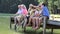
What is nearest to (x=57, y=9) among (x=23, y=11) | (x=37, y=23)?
(x=23, y=11)

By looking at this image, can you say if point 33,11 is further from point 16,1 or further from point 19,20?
point 16,1

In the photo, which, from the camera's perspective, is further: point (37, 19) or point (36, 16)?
point (36, 16)

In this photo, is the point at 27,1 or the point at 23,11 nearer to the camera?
the point at 23,11

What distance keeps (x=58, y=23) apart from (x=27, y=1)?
18.7m

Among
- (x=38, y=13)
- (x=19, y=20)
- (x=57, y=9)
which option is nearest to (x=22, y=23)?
(x=19, y=20)

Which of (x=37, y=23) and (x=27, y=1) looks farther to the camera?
(x=27, y=1)

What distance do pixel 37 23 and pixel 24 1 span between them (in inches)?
717

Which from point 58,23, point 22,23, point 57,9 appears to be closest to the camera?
point 58,23

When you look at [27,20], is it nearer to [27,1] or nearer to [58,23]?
[58,23]

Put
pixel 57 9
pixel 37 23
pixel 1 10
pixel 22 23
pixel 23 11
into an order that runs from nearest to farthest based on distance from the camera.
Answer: pixel 37 23 < pixel 22 23 < pixel 23 11 < pixel 57 9 < pixel 1 10

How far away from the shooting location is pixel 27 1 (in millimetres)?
26234

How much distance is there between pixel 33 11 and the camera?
8.80 meters

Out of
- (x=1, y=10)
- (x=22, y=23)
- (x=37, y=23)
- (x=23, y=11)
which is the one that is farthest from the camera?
(x=1, y=10)

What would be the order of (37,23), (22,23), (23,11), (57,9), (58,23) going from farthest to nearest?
(57,9) → (23,11) → (22,23) → (37,23) → (58,23)
